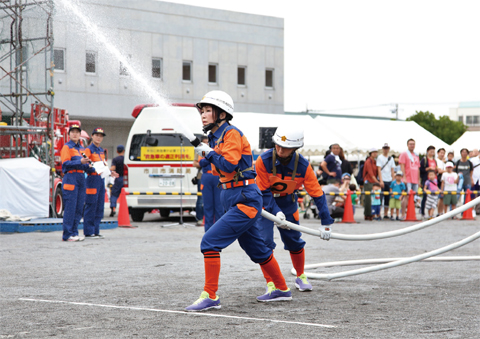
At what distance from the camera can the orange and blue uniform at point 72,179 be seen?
471 inches

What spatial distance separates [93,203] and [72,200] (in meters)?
0.65

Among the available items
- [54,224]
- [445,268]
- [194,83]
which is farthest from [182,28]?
[445,268]

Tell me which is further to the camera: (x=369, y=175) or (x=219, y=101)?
(x=369, y=175)

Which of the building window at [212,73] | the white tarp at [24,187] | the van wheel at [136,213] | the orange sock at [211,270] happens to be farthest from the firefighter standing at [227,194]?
the building window at [212,73]

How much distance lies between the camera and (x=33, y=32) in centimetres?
1934

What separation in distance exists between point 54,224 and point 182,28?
1081 inches

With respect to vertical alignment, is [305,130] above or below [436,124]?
below

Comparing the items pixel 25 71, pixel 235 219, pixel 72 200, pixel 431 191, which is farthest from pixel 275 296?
pixel 25 71

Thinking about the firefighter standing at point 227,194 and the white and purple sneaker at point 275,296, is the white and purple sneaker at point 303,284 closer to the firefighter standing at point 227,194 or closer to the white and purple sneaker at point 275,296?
the white and purple sneaker at point 275,296

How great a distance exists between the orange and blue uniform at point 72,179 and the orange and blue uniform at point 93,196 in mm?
249

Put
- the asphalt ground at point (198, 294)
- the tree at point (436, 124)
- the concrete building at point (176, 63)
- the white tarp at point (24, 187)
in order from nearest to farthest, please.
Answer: the asphalt ground at point (198, 294), the white tarp at point (24, 187), the concrete building at point (176, 63), the tree at point (436, 124)

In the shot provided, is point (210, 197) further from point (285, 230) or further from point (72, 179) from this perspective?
Result: point (285, 230)

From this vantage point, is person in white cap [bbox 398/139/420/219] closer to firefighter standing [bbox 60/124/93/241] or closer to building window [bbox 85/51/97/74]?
firefighter standing [bbox 60/124/93/241]

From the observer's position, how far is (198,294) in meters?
6.68
